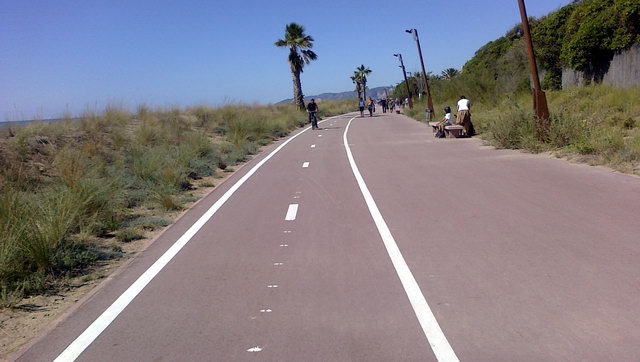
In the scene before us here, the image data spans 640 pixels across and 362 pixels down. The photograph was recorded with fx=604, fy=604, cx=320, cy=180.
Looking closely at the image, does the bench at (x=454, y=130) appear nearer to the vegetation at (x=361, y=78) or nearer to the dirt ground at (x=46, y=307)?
the dirt ground at (x=46, y=307)

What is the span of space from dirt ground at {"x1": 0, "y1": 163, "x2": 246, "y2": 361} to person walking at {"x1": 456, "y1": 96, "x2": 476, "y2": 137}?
18267 mm

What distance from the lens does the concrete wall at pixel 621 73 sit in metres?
25.0

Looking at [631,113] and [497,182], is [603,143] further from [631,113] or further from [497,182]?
[631,113]

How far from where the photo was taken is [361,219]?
10125 mm

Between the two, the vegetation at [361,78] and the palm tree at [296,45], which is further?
the vegetation at [361,78]

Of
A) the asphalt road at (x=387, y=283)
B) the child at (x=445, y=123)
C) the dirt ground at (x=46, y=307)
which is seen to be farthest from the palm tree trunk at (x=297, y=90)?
the dirt ground at (x=46, y=307)

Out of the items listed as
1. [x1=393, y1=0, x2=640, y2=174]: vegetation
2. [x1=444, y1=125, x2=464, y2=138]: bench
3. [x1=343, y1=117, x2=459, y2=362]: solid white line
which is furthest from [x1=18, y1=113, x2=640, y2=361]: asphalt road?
[x1=444, y1=125, x2=464, y2=138]: bench

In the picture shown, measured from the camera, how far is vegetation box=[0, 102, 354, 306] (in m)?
7.62

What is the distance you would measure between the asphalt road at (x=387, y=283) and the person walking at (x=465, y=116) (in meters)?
12.5

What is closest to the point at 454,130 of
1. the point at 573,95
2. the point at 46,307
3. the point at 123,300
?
the point at 573,95

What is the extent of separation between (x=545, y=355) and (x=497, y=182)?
347 inches

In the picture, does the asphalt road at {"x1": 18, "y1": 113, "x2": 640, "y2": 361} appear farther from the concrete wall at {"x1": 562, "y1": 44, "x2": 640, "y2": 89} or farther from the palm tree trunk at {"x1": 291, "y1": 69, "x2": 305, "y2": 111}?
the palm tree trunk at {"x1": 291, "y1": 69, "x2": 305, "y2": 111}

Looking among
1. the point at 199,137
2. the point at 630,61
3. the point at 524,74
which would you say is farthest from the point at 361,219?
the point at 524,74

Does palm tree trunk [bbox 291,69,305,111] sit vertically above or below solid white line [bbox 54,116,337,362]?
above
